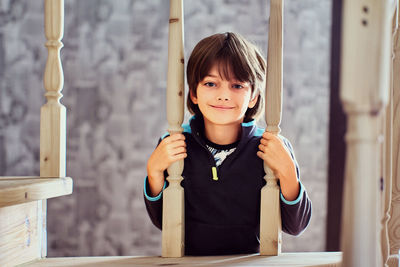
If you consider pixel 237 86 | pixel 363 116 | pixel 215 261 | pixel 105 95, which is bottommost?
pixel 215 261

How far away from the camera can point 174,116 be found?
87 cm

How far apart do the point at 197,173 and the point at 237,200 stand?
12 centimetres

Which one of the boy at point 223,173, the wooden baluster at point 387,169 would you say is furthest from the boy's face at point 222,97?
the wooden baluster at point 387,169

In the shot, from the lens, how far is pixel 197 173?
3.44 feet

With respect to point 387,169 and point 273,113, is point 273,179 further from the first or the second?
point 387,169

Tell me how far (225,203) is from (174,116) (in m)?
0.29

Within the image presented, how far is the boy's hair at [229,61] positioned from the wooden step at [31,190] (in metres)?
0.41

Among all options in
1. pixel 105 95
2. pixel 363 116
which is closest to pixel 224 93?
pixel 363 116

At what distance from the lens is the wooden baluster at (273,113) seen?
0.83 metres

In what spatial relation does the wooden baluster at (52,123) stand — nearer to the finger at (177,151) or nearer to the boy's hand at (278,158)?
the finger at (177,151)

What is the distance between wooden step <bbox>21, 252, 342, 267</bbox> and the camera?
81 centimetres

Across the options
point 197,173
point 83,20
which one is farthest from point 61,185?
point 83,20

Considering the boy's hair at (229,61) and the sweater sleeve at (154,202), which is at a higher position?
the boy's hair at (229,61)

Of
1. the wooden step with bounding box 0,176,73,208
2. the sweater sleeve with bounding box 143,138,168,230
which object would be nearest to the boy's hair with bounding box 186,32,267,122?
the sweater sleeve with bounding box 143,138,168,230
